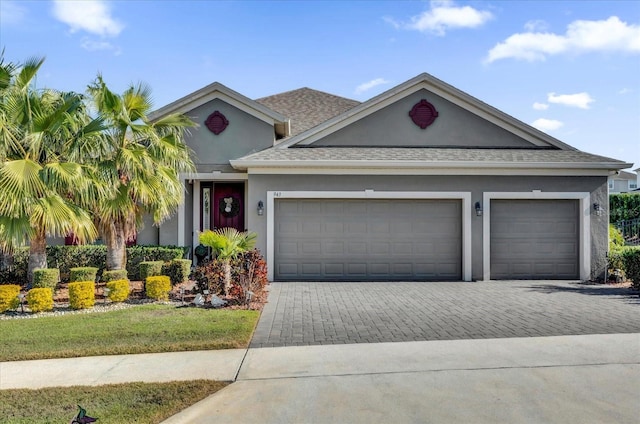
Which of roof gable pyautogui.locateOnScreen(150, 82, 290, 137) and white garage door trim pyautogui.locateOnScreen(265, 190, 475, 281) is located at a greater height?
roof gable pyautogui.locateOnScreen(150, 82, 290, 137)

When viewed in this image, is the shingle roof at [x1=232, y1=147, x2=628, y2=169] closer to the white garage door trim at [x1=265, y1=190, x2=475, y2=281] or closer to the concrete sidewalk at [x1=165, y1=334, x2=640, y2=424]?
the white garage door trim at [x1=265, y1=190, x2=475, y2=281]

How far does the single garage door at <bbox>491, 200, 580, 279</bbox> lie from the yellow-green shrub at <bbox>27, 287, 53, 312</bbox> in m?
11.1

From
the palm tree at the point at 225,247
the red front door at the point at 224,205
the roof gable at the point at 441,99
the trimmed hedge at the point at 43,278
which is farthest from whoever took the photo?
the red front door at the point at 224,205

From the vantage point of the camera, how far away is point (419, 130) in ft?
44.7

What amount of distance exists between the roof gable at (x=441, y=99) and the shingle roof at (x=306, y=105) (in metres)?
3.68

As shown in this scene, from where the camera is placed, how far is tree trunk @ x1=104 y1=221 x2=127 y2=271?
10.9 m

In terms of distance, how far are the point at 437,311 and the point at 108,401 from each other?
5973mm

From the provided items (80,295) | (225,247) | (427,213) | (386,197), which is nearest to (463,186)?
(427,213)

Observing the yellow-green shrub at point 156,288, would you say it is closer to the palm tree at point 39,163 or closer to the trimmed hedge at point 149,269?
the trimmed hedge at point 149,269

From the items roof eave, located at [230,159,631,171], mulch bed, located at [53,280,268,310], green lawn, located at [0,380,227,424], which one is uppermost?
roof eave, located at [230,159,631,171]

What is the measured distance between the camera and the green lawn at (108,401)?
3.94 meters

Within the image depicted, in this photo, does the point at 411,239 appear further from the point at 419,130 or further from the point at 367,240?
the point at 419,130

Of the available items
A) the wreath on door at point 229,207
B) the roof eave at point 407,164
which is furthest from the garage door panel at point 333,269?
the wreath on door at point 229,207

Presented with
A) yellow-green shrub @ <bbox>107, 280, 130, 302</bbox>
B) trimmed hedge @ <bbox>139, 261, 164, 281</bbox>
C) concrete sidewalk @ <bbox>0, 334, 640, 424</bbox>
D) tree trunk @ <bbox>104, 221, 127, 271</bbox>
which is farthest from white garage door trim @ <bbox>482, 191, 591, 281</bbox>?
tree trunk @ <bbox>104, 221, 127, 271</bbox>
